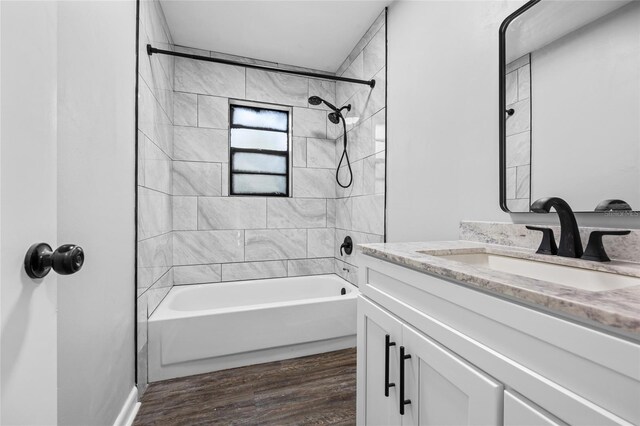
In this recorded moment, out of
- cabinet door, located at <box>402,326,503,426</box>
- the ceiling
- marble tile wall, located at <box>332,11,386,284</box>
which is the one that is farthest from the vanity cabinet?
the ceiling

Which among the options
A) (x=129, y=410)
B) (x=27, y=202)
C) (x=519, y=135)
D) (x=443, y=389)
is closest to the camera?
(x=27, y=202)

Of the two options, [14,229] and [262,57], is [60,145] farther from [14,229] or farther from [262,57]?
[262,57]

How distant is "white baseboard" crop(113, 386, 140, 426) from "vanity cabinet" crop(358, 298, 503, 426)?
1178mm

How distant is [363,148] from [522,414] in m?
2.16

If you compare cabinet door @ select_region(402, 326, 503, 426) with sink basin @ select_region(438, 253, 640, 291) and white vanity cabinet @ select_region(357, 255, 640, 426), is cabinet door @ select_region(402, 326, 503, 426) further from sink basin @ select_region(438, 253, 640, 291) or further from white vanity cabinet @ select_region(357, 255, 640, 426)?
sink basin @ select_region(438, 253, 640, 291)

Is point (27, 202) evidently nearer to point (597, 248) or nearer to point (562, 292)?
point (562, 292)

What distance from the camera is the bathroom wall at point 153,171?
1.72m

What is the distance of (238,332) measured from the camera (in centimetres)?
204

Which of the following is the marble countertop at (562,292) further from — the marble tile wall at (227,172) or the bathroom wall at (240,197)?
the bathroom wall at (240,197)

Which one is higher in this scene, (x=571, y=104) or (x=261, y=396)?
(x=571, y=104)

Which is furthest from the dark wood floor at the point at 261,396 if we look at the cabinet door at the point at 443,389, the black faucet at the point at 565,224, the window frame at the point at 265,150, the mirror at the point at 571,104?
the window frame at the point at 265,150

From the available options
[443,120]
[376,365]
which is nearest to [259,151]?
[443,120]

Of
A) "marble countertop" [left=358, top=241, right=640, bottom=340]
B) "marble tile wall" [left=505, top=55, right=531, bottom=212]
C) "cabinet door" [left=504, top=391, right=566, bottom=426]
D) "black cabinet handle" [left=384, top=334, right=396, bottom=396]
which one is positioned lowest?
"black cabinet handle" [left=384, top=334, right=396, bottom=396]

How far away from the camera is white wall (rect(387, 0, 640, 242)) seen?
1325 millimetres
